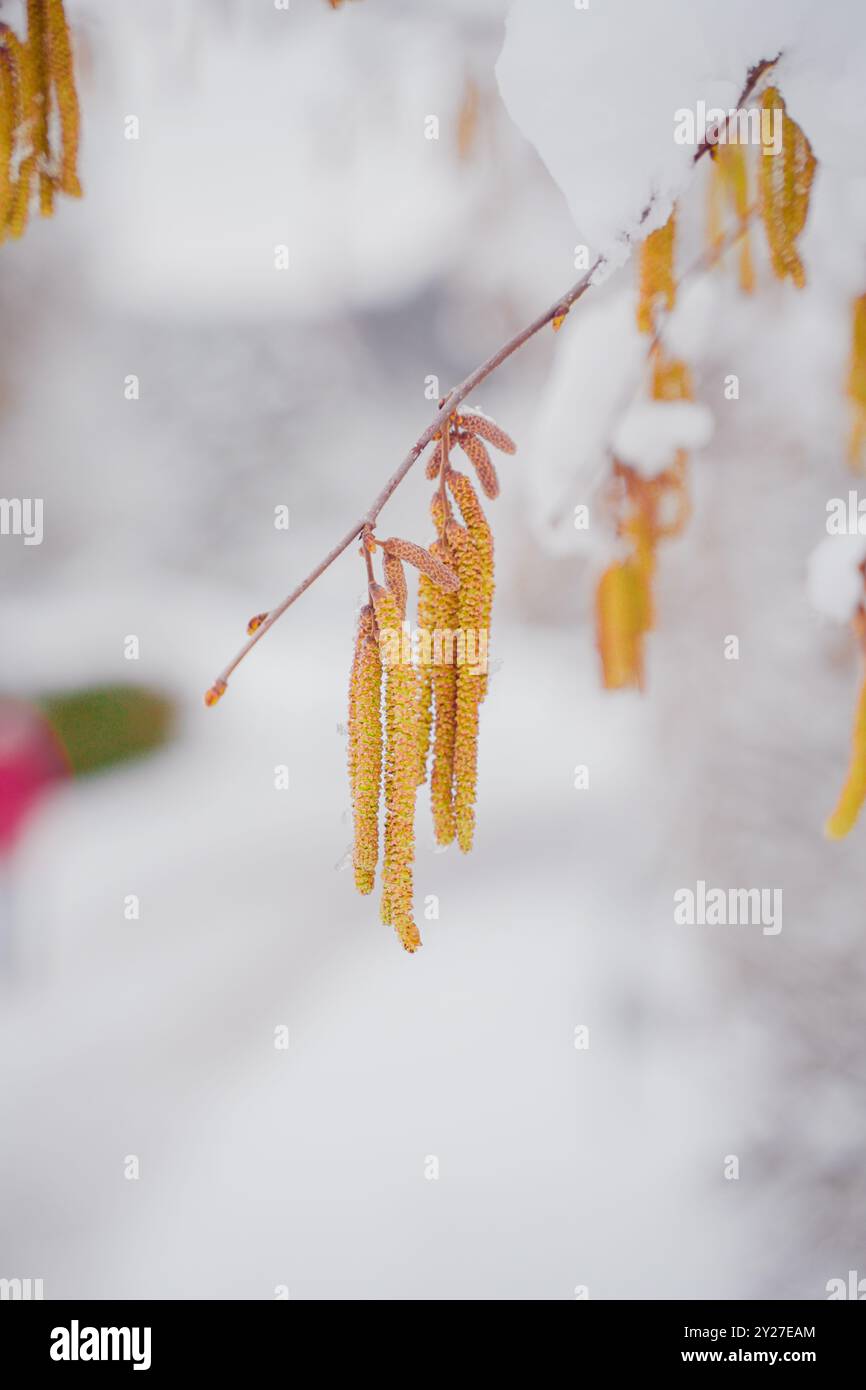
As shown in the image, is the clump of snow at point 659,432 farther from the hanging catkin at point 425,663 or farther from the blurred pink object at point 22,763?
the blurred pink object at point 22,763

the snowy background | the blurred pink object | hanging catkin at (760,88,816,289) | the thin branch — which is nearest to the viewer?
the thin branch

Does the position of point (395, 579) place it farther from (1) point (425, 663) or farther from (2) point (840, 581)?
(2) point (840, 581)

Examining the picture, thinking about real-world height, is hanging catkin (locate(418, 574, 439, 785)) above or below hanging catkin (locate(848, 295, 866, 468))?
below

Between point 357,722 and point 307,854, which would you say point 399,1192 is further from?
point 357,722

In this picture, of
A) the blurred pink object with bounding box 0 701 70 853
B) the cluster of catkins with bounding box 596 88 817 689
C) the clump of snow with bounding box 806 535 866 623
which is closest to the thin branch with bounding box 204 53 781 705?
the cluster of catkins with bounding box 596 88 817 689

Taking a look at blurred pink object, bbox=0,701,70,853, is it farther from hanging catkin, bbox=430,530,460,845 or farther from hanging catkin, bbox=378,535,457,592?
hanging catkin, bbox=378,535,457,592

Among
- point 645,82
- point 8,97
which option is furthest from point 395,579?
point 8,97

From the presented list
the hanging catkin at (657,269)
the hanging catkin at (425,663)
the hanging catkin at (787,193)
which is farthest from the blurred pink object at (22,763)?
the hanging catkin at (787,193)
